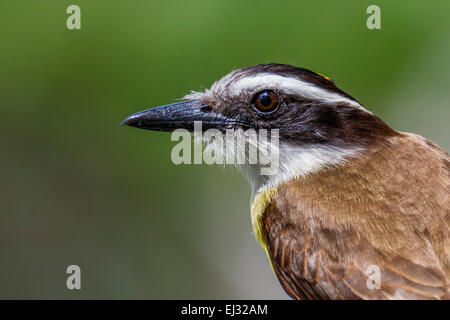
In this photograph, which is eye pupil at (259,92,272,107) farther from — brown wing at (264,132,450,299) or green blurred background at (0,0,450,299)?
green blurred background at (0,0,450,299)

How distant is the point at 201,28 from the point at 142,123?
3.18m

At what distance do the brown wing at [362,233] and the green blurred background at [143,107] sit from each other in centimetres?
355

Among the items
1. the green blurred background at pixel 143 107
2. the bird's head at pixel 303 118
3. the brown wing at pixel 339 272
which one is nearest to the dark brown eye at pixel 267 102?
the bird's head at pixel 303 118

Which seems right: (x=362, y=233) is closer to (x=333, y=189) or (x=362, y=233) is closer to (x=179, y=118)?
(x=333, y=189)

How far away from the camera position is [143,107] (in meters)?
8.98

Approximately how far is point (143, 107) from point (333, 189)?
Answer: 4.40m

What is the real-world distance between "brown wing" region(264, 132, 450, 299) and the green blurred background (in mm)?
3547

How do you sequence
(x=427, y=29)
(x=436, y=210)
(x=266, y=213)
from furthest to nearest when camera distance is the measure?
(x=427, y=29)
(x=266, y=213)
(x=436, y=210)

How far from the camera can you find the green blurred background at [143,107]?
8.74m

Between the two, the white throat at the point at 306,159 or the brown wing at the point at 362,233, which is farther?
the white throat at the point at 306,159

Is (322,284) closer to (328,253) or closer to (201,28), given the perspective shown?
(328,253)

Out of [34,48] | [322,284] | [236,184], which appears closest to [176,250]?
[236,184]

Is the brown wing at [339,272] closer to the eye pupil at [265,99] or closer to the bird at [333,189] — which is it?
the bird at [333,189]

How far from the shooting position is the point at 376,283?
4465mm
